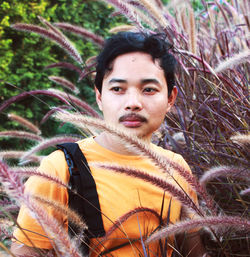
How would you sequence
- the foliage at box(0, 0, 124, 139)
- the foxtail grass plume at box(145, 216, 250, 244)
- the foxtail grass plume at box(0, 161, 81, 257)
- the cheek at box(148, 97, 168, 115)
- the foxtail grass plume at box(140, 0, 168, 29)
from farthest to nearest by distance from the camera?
the foliage at box(0, 0, 124, 139)
the foxtail grass plume at box(140, 0, 168, 29)
the cheek at box(148, 97, 168, 115)
the foxtail grass plume at box(145, 216, 250, 244)
the foxtail grass plume at box(0, 161, 81, 257)

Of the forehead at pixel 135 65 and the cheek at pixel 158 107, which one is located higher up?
the forehead at pixel 135 65

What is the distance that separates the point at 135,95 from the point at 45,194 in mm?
455

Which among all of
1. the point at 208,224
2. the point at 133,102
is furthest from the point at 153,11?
the point at 208,224

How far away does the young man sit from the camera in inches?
43.3

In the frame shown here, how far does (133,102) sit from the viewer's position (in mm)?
1136

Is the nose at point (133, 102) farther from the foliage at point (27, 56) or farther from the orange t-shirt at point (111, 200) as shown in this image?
the foliage at point (27, 56)

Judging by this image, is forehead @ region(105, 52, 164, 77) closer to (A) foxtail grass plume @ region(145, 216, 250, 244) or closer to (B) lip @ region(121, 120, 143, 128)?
(B) lip @ region(121, 120, 143, 128)

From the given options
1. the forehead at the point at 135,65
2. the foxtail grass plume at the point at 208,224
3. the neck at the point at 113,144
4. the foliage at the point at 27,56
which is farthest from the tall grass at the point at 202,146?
the foliage at the point at 27,56

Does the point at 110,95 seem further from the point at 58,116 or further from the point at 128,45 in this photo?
the point at 58,116

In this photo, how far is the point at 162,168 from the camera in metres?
0.80

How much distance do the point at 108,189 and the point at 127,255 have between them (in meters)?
0.23

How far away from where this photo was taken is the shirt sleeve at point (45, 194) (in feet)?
3.53

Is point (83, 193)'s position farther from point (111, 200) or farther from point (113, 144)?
point (113, 144)

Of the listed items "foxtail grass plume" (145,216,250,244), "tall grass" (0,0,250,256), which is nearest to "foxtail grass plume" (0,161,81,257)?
"tall grass" (0,0,250,256)
